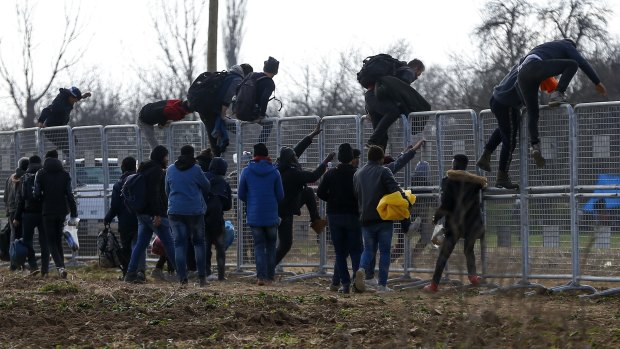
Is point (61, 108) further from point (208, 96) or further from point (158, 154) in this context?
point (158, 154)

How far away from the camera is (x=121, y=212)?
18.8 meters

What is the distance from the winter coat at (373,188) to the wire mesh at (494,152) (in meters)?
1.43

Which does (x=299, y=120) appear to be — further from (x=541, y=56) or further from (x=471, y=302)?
(x=471, y=302)

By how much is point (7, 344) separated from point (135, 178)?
6.46 m

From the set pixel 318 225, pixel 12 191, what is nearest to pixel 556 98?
pixel 318 225

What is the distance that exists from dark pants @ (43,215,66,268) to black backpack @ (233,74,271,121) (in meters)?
3.13

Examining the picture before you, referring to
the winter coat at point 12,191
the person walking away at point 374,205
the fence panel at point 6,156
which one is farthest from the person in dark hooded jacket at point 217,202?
the fence panel at point 6,156

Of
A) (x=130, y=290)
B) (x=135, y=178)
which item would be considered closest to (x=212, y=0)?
(x=135, y=178)

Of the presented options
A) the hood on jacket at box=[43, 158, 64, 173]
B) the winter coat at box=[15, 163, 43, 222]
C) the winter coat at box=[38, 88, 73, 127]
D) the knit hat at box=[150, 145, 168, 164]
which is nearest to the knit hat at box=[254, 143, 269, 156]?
the knit hat at box=[150, 145, 168, 164]

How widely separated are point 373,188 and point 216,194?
3.25 m

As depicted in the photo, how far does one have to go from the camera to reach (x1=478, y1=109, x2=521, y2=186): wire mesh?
52.3 feet

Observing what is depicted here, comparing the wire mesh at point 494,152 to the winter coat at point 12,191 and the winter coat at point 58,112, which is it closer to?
the winter coat at point 12,191

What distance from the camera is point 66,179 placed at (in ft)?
63.0

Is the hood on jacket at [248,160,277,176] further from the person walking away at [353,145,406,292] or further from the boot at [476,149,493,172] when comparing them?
the boot at [476,149,493,172]
